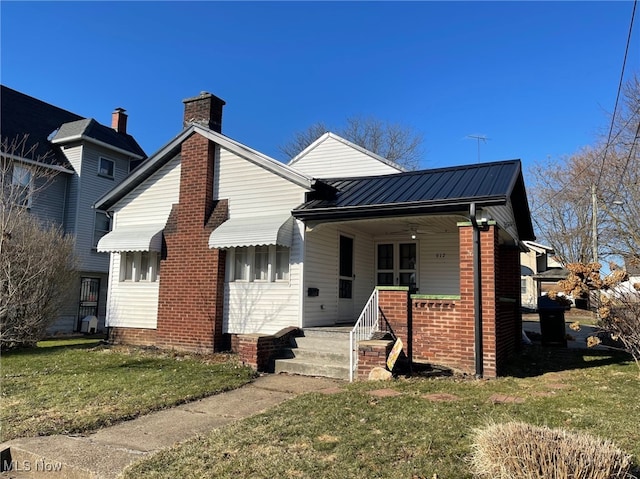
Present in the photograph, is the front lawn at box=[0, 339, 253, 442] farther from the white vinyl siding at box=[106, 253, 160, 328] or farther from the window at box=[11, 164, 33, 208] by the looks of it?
the window at box=[11, 164, 33, 208]

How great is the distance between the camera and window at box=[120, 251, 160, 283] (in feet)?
39.9

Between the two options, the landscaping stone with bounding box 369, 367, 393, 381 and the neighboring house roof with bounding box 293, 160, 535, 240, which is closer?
the landscaping stone with bounding box 369, 367, 393, 381

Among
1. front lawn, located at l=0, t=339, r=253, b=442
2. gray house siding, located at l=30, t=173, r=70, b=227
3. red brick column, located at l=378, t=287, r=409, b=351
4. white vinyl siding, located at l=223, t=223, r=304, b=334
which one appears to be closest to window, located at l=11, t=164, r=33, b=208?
gray house siding, located at l=30, t=173, r=70, b=227

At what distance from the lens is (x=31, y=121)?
21812mm

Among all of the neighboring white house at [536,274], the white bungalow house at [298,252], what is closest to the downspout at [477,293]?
the white bungalow house at [298,252]

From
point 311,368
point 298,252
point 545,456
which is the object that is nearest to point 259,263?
point 298,252

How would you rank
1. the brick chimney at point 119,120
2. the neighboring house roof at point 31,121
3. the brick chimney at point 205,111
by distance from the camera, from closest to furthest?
the brick chimney at point 205,111
the neighboring house roof at point 31,121
the brick chimney at point 119,120

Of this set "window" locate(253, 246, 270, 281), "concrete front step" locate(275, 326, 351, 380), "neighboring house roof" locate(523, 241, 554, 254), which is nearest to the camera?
"concrete front step" locate(275, 326, 351, 380)

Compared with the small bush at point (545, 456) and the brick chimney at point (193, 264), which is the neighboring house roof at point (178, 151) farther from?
the small bush at point (545, 456)

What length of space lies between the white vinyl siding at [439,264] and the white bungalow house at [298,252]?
28mm

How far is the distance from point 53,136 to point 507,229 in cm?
2165

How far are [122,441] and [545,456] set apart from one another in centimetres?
443

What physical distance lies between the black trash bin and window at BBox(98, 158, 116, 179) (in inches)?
807

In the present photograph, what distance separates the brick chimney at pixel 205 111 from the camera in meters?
12.3
